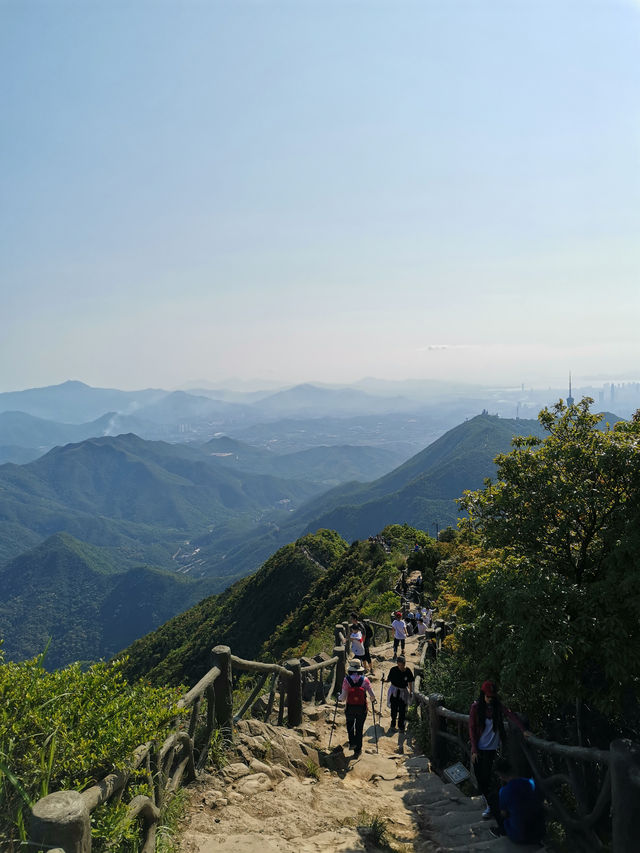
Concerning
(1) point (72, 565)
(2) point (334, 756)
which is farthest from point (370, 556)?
(1) point (72, 565)

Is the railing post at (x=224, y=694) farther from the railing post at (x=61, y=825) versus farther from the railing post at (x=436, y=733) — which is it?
the railing post at (x=436, y=733)

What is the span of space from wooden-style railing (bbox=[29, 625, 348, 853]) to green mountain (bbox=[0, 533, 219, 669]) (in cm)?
15381

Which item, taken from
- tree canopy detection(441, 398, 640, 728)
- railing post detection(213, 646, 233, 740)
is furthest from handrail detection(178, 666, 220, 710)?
tree canopy detection(441, 398, 640, 728)

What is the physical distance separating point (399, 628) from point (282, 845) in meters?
10.4

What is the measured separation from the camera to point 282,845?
15.5 ft

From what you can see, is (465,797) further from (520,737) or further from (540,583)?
(540,583)

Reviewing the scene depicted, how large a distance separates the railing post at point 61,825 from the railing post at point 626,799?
417 cm

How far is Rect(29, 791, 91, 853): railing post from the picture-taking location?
2832mm

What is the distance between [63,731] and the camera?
373 centimetres

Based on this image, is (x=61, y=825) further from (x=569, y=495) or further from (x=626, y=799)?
(x=569, y=495)

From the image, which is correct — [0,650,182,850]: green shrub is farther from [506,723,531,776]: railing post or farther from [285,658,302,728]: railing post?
[506,723,531,776]: railing post

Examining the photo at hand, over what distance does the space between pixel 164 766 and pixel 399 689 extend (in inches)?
247

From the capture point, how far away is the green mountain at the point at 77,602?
149000mm

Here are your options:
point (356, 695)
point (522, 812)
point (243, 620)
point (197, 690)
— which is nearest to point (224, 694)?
point (197, 690)
